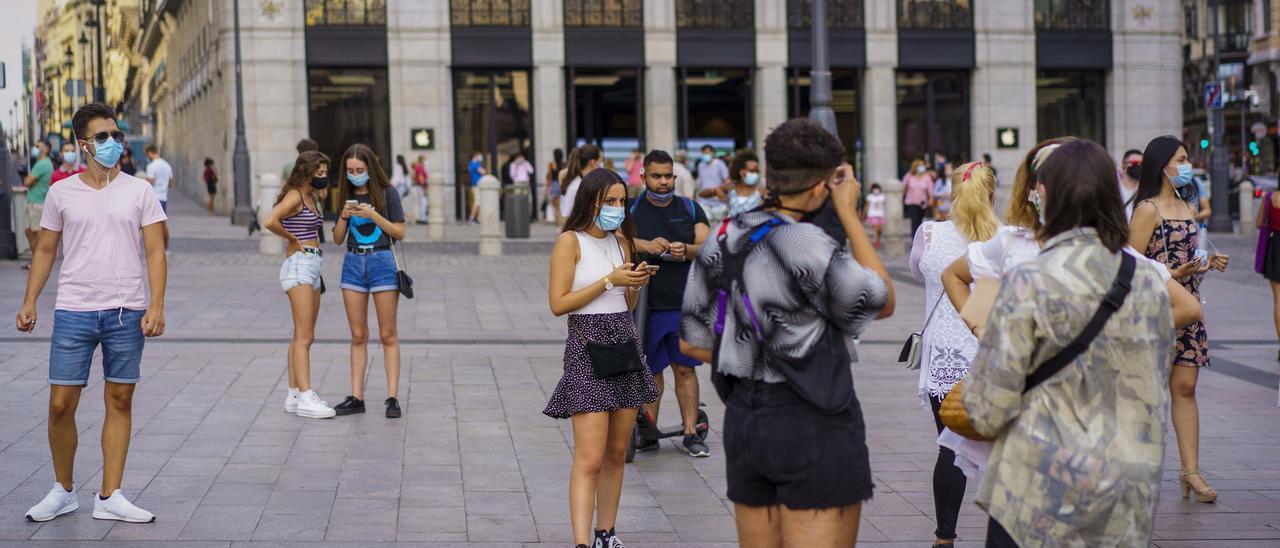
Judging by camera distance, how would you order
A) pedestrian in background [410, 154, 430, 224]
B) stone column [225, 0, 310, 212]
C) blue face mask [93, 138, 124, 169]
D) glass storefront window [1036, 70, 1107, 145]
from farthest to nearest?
1. glass storefront window [1036, 70, 1107, 145]
2. stone column [225, 0, 310, 212]
3. pedestrian in background [410, 154, 430, 224]
4. blue face mask [93, 138, 124, 169]

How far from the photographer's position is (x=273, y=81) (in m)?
35.1

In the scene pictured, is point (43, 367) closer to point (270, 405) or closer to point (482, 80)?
point (270, 405)

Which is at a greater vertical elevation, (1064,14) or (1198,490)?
(1064,14)

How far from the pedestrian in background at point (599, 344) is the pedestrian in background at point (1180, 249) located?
254 cm

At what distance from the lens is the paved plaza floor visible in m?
6.73

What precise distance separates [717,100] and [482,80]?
581cm

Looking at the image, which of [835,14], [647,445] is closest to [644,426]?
[647,445]

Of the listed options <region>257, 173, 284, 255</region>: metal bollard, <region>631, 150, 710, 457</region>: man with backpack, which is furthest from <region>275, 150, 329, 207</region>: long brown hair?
<region>257, 173, 284, 255</region>: metal bollard

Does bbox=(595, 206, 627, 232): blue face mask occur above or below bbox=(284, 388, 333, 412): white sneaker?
above

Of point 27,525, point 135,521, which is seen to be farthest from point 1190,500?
point 27,525

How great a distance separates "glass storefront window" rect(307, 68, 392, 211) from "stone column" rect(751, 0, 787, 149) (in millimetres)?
8984

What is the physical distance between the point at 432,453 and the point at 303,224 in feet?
6.59

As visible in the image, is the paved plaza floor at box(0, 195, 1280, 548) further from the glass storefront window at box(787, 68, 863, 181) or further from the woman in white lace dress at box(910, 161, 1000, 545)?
the glass storefront window at box(787, 68, 863, 181)

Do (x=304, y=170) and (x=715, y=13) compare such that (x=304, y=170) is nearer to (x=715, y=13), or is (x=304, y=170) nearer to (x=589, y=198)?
(x=589, y=198)
